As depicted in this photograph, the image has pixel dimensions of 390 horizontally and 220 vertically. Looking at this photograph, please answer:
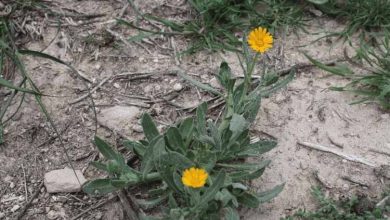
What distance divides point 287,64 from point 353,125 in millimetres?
609

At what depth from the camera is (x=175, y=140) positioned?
269 centimetres

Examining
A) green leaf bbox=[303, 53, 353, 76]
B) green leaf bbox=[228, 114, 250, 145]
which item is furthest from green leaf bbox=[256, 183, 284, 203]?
green leaf bbox=[303, 53, 353, 76]

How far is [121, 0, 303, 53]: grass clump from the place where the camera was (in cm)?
353

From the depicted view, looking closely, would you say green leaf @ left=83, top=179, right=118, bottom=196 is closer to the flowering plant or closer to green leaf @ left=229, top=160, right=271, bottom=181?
the flowering plant

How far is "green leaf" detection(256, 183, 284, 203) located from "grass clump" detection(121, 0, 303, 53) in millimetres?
1158

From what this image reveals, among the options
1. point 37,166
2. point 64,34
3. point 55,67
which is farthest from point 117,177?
point 64,34

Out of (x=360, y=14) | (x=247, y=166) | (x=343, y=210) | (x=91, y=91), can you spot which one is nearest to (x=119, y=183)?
(x=247, y=166)

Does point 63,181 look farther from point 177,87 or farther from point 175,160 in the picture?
point 177,87

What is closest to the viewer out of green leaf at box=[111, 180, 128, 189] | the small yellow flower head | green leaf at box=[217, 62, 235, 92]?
the small yellow flower head

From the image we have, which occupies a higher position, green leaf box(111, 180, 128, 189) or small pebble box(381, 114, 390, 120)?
green leaf box(111, 180, 128, 189)

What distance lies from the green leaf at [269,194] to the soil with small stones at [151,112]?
0.38 feet

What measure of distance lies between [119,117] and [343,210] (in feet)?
4.55

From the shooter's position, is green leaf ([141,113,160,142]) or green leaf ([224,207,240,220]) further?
green leaf ([141,113,160,142])

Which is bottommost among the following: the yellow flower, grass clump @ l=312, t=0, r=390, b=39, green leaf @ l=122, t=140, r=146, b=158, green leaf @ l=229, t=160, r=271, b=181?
green leaf @ l=229, t=160, r=271, b=181
